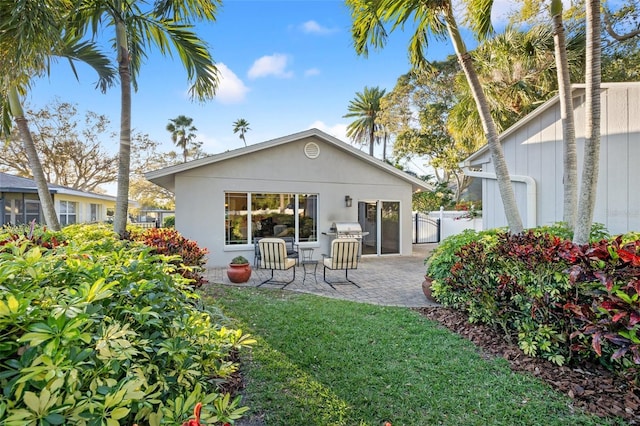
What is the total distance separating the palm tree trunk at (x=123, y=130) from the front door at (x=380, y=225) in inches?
320

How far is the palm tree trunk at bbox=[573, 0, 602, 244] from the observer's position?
149 inches

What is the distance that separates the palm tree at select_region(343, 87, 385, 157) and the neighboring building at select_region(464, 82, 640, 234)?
20.6m

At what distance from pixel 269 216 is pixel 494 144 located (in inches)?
294

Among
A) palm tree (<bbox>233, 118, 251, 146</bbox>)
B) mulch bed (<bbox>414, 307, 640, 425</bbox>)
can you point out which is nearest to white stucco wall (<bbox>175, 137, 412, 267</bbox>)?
mulch bed (<bbox>414, 307, 640, 425</bbox>)

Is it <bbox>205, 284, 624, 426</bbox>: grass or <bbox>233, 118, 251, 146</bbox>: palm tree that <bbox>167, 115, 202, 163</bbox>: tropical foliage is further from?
<bbox>205, 284, 624, 426</bbox>: grass

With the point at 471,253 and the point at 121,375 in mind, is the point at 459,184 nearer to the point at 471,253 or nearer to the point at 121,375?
the point at 471,253

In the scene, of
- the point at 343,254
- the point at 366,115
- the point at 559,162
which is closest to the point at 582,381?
the point at 559,162

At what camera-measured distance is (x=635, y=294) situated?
266 cm

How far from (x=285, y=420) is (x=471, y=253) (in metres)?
3.42

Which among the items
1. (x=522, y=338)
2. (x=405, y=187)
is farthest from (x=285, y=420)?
(x=405, y=187)

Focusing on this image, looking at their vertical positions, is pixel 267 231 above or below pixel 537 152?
below

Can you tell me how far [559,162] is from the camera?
6250 mm

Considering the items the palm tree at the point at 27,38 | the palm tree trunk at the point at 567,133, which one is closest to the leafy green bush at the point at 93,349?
the palm tree at the point at 27,38

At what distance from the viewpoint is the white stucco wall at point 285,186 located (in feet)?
32.9
